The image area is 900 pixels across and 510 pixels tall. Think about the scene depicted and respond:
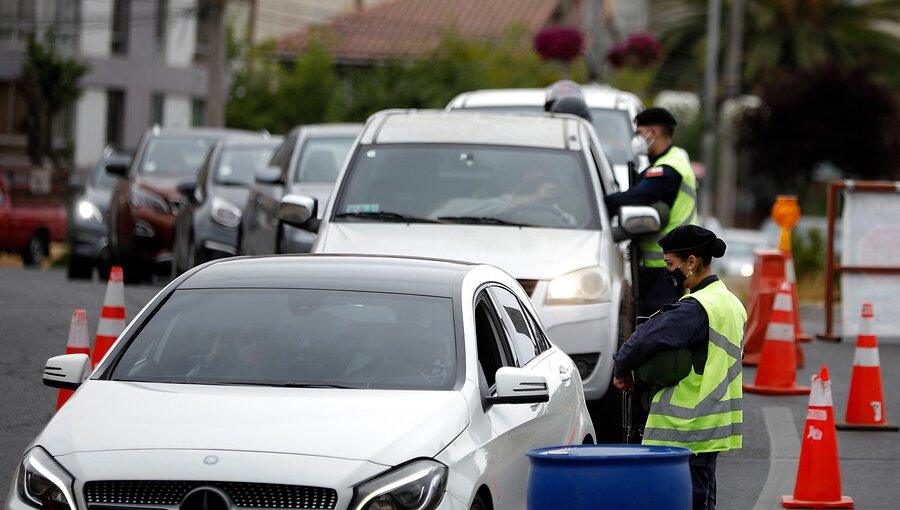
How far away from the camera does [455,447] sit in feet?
19.2

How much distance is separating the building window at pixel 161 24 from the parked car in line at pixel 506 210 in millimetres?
39632

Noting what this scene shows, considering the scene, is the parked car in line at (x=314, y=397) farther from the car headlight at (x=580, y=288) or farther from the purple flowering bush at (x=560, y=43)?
the purple flowering bush at (x=560, y=43)

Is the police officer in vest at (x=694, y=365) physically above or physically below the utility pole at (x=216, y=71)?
below

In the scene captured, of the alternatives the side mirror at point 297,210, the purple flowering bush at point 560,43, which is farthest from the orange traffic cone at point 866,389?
the purple flowering bush at point 560,43

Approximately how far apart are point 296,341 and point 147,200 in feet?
44.7

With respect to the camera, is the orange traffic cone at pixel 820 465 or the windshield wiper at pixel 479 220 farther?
the windshield wiper at pixel 479 220

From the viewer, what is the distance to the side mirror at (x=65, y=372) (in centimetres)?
666

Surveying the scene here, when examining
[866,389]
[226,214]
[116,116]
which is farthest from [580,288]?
[116,116]

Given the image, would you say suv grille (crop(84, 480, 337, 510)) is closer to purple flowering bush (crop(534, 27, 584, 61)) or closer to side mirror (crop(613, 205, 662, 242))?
side mirror (crop(613, 205, 662, 242))

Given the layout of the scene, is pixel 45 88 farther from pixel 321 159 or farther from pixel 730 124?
pixel 321 159

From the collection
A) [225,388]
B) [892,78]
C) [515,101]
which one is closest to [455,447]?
[225,388]

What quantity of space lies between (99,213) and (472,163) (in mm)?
11736

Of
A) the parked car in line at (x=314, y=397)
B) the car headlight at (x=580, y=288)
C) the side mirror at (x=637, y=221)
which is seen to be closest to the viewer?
the parked car in line at (x=314, y=397)

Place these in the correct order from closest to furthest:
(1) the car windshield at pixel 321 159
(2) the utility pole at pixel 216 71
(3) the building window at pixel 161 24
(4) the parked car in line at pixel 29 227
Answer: (1) the car windshield at pixel 321 159, (4) the parked car in line at pixel 29 227, (2) the utility pole at pixel 216 71, (3) the building window at pixel 161 24
